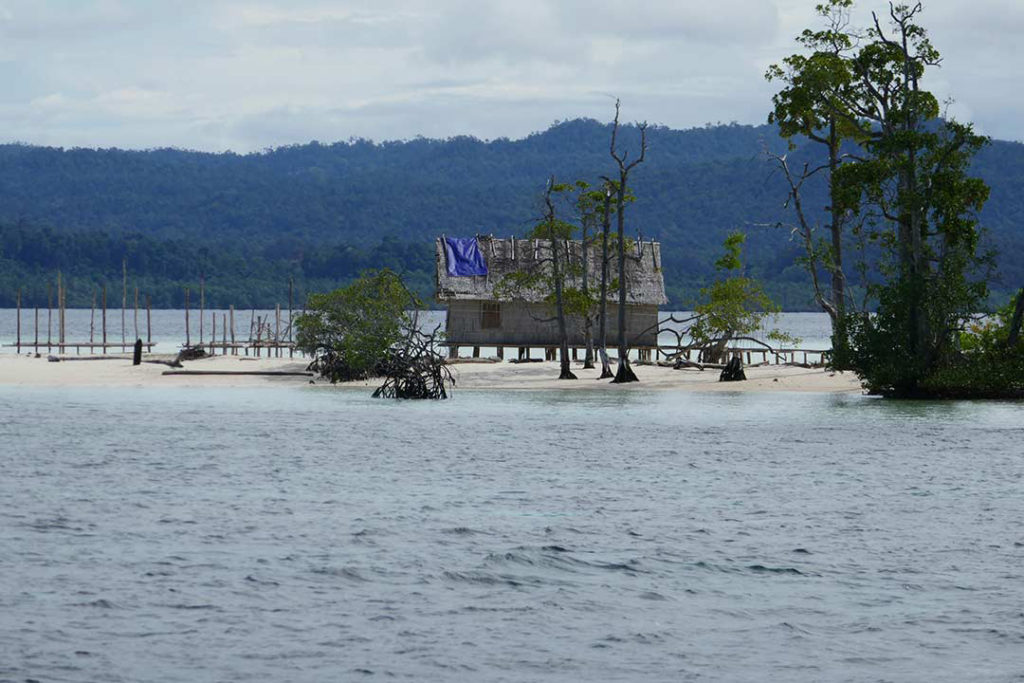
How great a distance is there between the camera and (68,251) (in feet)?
579

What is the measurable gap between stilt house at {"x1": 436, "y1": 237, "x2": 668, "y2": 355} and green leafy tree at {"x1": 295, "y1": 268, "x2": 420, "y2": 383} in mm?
9499

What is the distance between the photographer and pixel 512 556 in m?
16.3

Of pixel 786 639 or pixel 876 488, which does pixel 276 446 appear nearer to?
pixel 876 488

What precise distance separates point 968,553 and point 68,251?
171m

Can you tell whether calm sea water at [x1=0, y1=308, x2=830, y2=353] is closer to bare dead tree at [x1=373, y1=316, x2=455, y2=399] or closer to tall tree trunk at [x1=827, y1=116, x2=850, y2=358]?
bare dead tree at [x1=373, y1=316, x2=455, y2=399]

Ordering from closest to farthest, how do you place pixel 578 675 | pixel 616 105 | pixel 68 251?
1. pixel 578 675
2. pixel 616 105
3. pixel 68 251

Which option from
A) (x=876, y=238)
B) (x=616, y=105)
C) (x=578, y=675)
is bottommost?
(x=578, y=675)

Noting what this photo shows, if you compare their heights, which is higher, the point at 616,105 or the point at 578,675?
the point at 616,105

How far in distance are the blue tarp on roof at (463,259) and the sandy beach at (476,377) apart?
240 inches

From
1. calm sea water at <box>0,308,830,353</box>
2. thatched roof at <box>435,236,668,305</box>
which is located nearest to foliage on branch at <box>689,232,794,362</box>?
thatched roof at <box>435,236,668,305</box>

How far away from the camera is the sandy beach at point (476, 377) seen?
159ft

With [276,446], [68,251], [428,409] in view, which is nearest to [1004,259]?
[68,251]

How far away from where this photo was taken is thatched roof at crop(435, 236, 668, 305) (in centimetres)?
6088

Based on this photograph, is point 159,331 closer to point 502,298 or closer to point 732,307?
point 502,298
